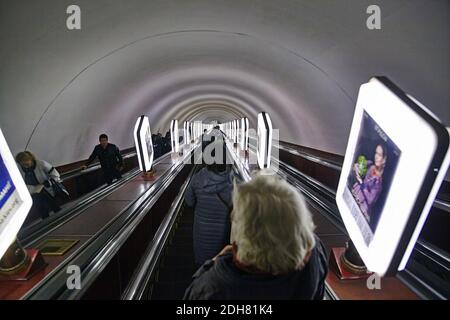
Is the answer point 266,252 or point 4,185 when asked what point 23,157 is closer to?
point 4,185

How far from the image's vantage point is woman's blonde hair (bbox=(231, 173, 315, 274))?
1337 millimetres

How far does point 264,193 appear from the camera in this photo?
1.37 m

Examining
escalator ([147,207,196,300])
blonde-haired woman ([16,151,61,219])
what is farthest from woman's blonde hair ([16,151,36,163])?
escalator ([147,207,196,300])

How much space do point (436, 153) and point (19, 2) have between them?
4725 mm

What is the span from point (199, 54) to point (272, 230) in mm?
8099

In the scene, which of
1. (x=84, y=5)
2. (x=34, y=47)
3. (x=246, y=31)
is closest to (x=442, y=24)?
(x=246, y=31)

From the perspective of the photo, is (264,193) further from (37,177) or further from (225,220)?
(37,177)

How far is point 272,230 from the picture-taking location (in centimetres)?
133

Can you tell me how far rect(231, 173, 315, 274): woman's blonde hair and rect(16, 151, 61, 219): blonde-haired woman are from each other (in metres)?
4.24

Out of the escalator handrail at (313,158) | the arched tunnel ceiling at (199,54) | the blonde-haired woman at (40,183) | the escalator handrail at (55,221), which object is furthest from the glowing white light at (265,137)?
the blonde-haired woman at (40,183)

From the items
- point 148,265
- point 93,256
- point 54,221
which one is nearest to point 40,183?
point 54,221

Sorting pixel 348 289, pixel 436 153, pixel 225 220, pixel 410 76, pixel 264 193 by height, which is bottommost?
pixel 225 220

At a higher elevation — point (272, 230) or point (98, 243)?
point (272, 230)

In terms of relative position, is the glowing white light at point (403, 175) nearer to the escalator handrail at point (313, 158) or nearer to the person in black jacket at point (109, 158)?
the escalator handrail at point (313, 158)
